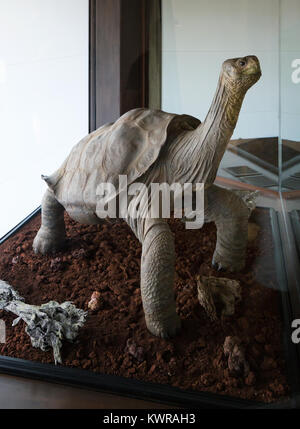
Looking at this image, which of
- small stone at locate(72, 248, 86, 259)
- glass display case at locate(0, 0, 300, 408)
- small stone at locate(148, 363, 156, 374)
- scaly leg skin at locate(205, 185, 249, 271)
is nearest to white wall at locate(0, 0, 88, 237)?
glass display case at locate(0, 0, 300, 408)

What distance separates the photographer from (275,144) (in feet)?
4.28

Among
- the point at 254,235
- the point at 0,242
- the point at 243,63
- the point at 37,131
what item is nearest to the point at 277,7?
the point at 243,63

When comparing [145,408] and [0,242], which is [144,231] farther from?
[0,242]

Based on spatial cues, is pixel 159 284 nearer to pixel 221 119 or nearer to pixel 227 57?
pixel 221 119

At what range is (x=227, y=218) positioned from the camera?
3.91 ft

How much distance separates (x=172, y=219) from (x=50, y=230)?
1.40 feet

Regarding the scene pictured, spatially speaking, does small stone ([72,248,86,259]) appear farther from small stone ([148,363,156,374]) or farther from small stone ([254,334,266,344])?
small stone ([254,334,266,344])

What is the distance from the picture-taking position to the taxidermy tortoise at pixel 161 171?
94cm

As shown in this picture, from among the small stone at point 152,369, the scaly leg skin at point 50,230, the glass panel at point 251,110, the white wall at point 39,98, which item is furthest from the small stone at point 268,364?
the white wall at point 39,98

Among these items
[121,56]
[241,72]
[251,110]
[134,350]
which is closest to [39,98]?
[121,56]

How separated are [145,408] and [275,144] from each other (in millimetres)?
873

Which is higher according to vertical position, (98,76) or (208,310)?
(98,76)

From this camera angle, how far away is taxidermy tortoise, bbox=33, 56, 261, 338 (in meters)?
0.94

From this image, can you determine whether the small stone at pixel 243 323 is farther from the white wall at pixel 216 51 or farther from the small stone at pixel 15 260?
the small stone at pixel 15 260
